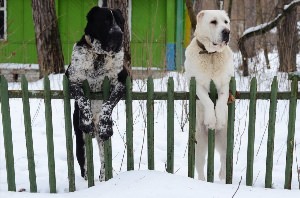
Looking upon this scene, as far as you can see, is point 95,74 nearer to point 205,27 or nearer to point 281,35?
point 205,27

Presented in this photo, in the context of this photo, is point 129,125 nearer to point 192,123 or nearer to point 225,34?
point 192,123

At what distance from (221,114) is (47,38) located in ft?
24.3

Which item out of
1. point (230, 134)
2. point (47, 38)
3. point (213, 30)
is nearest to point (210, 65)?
point (213, 30)

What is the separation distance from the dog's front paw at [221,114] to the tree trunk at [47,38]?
6993 millimetres

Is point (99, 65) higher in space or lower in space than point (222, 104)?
higher

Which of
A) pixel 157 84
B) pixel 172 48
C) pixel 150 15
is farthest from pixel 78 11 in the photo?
pixel 157 84

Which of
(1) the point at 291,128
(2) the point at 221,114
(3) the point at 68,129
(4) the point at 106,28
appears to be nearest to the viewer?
(4) the point at 106,28

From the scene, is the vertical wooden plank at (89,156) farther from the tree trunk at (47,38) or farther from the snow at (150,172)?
the tree trunk at (47,38)

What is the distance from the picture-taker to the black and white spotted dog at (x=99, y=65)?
306 cm

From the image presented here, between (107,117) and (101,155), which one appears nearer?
(107,117)

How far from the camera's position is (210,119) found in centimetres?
336

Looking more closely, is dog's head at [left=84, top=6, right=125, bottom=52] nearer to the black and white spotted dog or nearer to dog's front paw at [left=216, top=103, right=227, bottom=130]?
the black and white spotted dog

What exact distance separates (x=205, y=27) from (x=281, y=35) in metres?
8.82

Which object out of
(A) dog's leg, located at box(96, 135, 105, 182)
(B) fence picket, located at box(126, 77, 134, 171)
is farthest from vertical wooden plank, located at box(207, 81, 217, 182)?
(A) dog's leg, located at box(96, 135, 105, 182)
